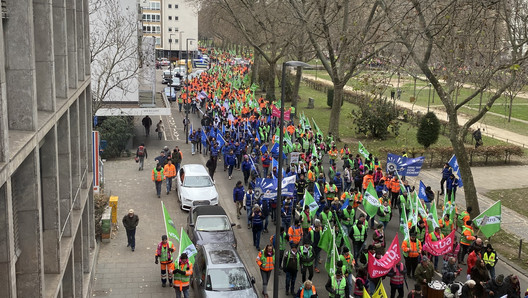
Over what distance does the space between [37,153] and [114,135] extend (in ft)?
77.4

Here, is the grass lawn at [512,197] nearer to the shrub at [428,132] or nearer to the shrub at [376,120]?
the shrub at [428,132]

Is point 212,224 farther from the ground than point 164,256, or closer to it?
farther from the ground

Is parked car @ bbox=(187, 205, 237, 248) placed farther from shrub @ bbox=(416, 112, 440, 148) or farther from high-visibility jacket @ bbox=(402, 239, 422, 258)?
shrub @ bbox=(416, 112, 440, 148)

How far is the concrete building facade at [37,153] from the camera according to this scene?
682 cm

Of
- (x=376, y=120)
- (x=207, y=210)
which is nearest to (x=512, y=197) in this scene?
(x=376, y=120)

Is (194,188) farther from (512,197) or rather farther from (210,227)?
(512,197)

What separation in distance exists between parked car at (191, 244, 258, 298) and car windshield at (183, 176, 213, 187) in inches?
300

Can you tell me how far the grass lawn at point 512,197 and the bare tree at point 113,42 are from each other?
671 inches

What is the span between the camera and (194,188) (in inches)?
898

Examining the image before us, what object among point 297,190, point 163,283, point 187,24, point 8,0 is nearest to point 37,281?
point 8,0

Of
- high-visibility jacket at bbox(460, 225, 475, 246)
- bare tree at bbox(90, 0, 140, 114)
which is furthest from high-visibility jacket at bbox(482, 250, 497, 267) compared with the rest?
bare tree at bbox(90, 0, 140, 114)

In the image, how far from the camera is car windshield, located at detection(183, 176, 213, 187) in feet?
75.6

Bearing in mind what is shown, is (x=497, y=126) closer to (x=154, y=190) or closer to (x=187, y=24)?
(x=154, y=190)

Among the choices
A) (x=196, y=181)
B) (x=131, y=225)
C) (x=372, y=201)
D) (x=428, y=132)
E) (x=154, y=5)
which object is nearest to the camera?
(x=131, y=225)
